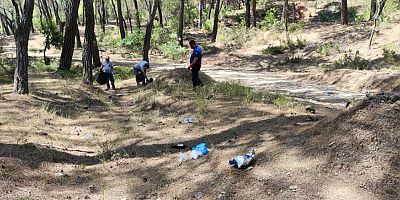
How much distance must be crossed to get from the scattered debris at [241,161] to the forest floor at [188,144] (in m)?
0.10

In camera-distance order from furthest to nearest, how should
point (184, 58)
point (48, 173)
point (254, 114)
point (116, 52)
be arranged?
point (116, 52), point (184, 58), point (254, 114), point (48, 173)

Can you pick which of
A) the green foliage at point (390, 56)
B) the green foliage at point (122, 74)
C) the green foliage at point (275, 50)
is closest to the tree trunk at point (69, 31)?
the green foliage at point (122, 74)

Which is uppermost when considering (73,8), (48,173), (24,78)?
(73,8)

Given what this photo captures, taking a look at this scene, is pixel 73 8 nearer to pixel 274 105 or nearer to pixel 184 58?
pixel 274 105

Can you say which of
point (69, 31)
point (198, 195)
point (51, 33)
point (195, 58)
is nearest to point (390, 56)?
point (195, 58)

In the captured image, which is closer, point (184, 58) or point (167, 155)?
point (167, 155)

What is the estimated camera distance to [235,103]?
9.30 m

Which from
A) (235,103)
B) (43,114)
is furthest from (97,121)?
(235,103)

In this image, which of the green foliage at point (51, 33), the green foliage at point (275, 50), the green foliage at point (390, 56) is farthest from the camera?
the green foliage at point (275, 50)

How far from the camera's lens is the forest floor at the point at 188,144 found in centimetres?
455

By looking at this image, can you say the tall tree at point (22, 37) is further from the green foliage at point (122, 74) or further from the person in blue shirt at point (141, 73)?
the green foliage at point (122, 74)

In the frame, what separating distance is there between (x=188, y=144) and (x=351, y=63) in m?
14.1

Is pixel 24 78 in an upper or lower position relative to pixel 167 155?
upper

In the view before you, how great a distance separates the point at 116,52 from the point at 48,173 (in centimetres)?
2772
